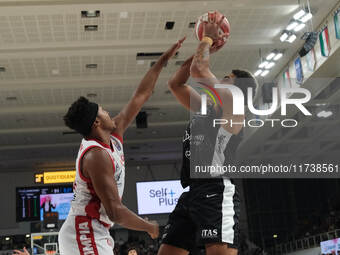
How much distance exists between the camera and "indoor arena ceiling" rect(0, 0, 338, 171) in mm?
8719

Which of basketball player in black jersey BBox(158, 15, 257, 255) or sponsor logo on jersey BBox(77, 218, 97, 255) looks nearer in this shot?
sponsor logo on jersey BBox(77, 218, 97, 255)

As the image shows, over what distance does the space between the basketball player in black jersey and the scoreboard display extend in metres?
12.4

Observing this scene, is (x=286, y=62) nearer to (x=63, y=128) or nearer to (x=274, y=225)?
(x=63, y=128)

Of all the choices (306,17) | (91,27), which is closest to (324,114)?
(306,17)

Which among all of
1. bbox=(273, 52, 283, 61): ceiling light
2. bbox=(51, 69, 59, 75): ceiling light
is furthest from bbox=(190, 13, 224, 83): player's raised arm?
bbox=(51, 69, 59, 75): ceiling light

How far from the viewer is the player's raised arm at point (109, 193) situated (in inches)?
101

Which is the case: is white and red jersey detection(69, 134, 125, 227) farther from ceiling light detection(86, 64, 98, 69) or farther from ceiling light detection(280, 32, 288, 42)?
ceiling light detection(86, 64, 98, 69)

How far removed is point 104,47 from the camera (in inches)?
400

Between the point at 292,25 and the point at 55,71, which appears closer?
the point at 292,25

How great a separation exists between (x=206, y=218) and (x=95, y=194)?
0.96 meters

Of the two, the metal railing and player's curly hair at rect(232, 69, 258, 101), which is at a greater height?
player's curly hair at rect(232, 69, 258, 101)

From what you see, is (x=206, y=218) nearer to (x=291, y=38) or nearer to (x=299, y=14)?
(x=299, y=14)

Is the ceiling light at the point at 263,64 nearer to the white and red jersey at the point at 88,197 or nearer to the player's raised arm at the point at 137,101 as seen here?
the player's raised arm at the point at 137,101

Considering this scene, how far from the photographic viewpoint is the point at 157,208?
17.4 metres
